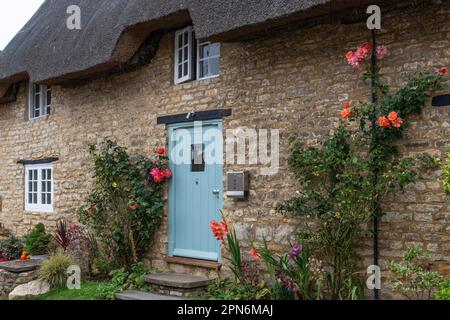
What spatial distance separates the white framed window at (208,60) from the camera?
7.86 m

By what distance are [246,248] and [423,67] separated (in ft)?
10.3

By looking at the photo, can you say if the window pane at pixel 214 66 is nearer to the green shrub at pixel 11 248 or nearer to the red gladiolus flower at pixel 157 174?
the red gladiolus flower at pixel 157 174

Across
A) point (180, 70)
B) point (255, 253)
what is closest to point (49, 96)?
point (180, 70)

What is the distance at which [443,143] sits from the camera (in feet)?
18.5

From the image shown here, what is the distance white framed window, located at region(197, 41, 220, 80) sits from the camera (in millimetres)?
7859

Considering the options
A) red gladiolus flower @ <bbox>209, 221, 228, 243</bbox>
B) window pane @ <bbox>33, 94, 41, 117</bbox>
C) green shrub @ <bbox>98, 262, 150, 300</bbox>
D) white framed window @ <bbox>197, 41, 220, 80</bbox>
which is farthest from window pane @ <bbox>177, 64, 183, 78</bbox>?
window pane @ <bbox>33, 94, 41, 117</bbox>

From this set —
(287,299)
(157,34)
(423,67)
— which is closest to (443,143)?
(423,67)

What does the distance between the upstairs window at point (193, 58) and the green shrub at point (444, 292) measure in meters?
4.19

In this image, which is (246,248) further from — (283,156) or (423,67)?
(423,67)

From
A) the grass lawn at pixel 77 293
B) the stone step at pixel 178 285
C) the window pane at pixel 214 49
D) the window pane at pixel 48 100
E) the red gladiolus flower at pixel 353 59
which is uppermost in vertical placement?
the window pane at pixel 214 49

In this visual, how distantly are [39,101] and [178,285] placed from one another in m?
6.45

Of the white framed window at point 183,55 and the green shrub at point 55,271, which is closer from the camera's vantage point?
the white framed window at point 183,55

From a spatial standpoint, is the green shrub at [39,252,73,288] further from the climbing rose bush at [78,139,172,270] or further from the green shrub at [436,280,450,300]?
the green shrub at [436,280,450,300]

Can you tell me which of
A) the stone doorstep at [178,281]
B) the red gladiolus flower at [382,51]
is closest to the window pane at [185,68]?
the stone doorstep at [178,281]
